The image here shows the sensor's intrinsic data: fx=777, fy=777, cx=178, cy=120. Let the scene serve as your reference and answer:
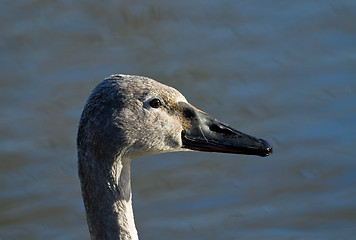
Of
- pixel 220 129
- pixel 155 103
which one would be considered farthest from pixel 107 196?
pixel 220 129

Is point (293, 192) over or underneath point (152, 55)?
underneath

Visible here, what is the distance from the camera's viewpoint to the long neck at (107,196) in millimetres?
5016

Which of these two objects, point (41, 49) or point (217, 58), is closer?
point (217, 58)

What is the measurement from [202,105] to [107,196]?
394 cm

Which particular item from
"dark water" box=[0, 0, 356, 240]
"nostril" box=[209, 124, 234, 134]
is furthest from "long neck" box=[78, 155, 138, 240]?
"dark water" box=[0, 0, 356, 240]

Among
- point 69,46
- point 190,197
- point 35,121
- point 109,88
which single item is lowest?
point 109,88

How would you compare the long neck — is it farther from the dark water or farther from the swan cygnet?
the dark water

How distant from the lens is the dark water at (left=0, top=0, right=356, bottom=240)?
7.67 meters

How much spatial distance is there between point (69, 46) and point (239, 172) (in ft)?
11.2

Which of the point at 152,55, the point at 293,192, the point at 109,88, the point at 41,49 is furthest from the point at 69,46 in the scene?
the point at 109,88

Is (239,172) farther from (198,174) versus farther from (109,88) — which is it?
(109,88)

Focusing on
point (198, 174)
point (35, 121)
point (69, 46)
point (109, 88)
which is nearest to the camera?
point (109, 88)

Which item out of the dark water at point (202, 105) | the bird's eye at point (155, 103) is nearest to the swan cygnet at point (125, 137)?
the bird's eye at point (155, 103)

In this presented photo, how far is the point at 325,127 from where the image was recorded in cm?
852
